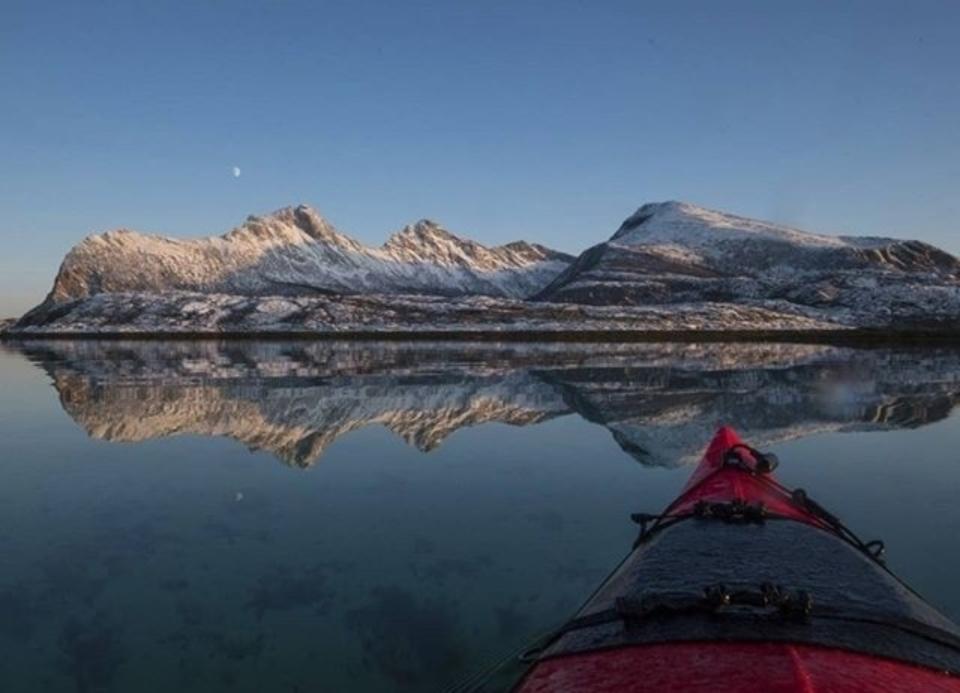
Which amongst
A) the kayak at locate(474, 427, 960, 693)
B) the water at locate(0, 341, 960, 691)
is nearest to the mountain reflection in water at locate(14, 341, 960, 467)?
the water at locate(0, 341, 960, 691)

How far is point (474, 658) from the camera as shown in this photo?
818cm

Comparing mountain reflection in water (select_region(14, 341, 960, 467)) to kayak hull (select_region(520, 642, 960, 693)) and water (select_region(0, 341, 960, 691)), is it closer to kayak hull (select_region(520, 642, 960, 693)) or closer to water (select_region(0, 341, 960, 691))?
water (select_region(0, 341, 960, 691))

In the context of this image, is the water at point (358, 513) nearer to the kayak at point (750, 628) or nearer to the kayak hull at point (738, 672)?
the kayak at point (750, 628)

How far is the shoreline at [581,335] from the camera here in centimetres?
10575

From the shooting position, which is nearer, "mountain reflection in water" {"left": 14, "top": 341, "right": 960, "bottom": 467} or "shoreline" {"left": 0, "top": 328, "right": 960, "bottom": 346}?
"mountain reflection in water" {"left": 14, "top": 341, "right": 960, "bottom": 467}

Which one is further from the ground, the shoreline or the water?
the shoreline

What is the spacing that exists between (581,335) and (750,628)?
366 feet

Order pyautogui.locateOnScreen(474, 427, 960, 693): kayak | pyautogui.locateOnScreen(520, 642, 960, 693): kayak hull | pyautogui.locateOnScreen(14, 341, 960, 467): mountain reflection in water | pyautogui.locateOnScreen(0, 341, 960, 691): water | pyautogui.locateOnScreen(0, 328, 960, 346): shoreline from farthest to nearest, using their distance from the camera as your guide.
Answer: pyautogui.locateOnScreen(0, 328, 960, 346): shoreline < pyautogui.locateOnScreen(14, 341, 960, 467): mountain reflection in water < pyautogui.locateOnScreen(0, 341, 960, 691): water < pyautogui.locateOnScreen(474, 427, 960, 693): kayak < pyautogui.locateOnScreen(520, 642, 960, 693): kayak hull

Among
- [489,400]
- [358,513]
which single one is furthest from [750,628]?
[489,400]

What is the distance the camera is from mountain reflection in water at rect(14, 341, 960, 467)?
23.0 m

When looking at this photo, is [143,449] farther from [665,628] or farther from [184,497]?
[665,628]

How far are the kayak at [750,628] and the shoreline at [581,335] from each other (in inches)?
3773

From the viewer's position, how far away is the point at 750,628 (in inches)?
182

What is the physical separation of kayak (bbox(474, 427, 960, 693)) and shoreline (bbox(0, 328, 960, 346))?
314 feet
